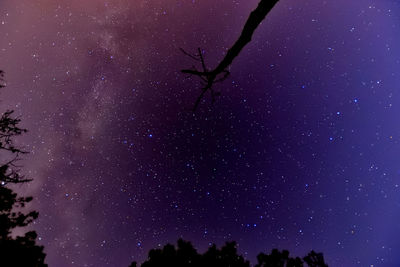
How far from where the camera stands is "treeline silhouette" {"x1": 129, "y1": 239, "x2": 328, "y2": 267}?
10.1m

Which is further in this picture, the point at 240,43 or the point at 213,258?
the point at 213,258

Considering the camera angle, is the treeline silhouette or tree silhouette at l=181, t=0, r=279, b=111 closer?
tree silhouette at l=181, t=0, r=279, b=111

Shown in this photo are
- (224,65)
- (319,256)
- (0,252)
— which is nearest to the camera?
(224,65)

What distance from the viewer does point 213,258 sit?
10883 mm

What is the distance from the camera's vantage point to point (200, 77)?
1.86 meters

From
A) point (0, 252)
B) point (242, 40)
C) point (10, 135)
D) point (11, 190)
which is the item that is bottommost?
point (0, 252)

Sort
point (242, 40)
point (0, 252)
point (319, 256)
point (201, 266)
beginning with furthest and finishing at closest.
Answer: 1. point (201, 266)
2. point (319, 256)
3. point (0, 252)
4. point (242, 40)

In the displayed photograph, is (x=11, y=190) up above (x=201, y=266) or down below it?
above

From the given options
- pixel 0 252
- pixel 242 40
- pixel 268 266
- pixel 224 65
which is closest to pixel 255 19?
pixel 242 40

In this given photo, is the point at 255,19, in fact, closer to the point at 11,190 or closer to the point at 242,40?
the point at 242,40

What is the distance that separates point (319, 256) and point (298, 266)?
990 mm

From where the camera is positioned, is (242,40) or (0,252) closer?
(242,40)

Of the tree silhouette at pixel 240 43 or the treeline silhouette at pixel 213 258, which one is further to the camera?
the treeline silhouette at pixel 213 258

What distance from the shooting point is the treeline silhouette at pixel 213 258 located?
10.1 m
